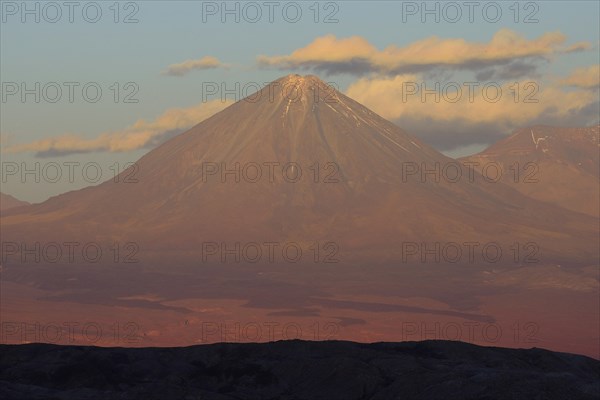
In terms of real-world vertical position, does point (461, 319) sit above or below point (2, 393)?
below

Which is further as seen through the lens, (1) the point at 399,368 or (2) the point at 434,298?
(2) the point at 434,298

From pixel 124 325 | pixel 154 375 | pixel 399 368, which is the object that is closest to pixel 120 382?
pixel 154 375

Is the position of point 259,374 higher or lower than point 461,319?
higher

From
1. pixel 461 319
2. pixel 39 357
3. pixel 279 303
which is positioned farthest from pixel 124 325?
pixel 39 357

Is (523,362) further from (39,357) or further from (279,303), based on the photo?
(279,303)

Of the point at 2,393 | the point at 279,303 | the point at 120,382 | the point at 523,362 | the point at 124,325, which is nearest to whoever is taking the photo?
the point at 2,393

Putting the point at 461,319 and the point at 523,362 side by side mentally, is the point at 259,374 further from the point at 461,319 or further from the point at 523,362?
the point at 461,319

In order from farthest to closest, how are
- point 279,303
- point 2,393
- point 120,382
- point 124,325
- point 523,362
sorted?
point 279,303 < point 124,325 < point 523,362 < point 120,382 < point 2,393
